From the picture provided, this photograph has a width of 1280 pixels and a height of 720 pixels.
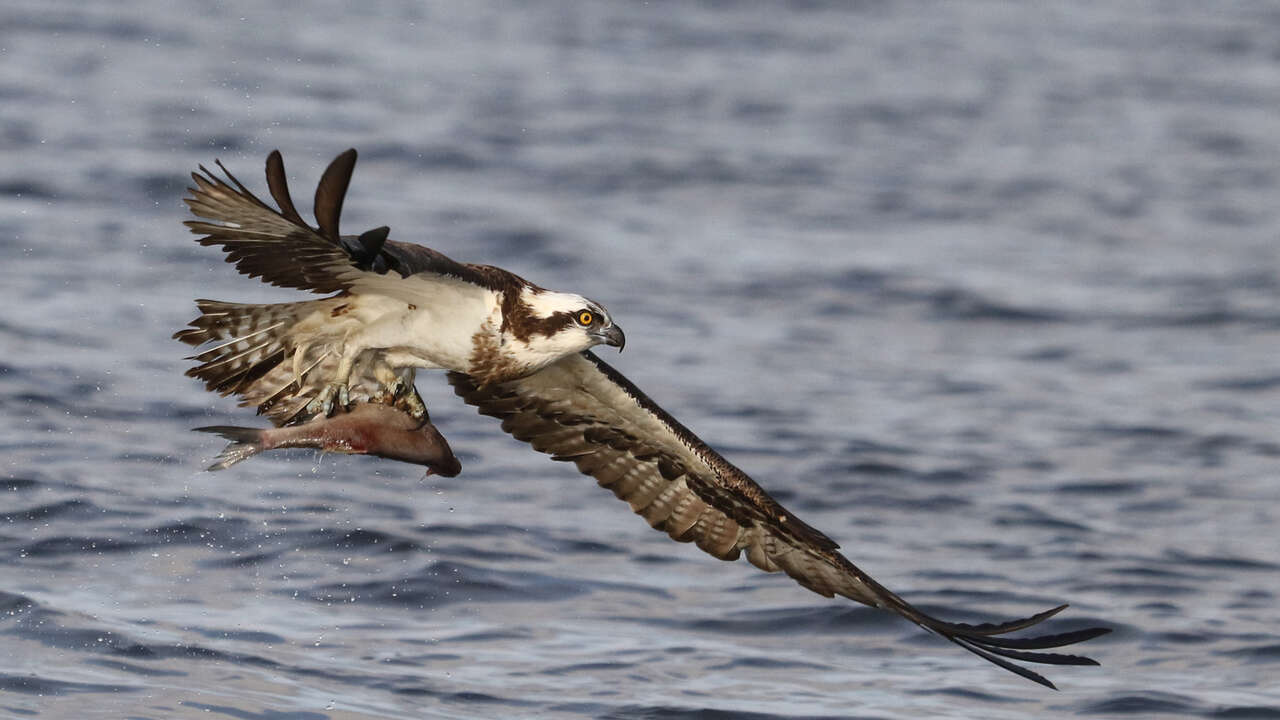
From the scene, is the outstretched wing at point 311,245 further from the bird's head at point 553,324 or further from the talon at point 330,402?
the talon at point 330,402

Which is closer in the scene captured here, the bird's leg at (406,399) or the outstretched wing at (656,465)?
the bird's leg at (406,399)

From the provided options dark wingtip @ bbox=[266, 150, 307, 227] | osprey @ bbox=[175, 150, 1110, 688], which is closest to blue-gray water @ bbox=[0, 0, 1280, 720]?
osprey @ bbox=[175, 150, 1110, 688]

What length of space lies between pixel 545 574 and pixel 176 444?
9.66 feet

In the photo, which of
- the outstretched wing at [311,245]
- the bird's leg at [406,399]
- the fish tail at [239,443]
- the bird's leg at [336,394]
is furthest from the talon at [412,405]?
the fish tail at [239,443]

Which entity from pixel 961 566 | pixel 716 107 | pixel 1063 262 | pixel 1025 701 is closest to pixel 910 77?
pixel 716 107

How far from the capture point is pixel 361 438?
8.05 metres

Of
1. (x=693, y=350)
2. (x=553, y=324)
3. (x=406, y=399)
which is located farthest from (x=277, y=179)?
(x=693, y=350)

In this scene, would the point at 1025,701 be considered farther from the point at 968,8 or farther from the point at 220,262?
the point at 968,8

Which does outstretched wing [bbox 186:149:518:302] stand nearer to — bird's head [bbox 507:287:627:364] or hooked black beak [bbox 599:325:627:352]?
bird's head [bbox 507:287:627:364]

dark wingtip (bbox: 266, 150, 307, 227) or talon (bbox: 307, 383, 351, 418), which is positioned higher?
dark wingtip (bbox: 266, 150, 307, 227)

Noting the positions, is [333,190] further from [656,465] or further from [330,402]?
[656,465]

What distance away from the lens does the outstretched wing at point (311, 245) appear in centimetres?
646

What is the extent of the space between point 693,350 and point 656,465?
21.9 feet

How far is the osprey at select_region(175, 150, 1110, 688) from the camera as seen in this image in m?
7.30
